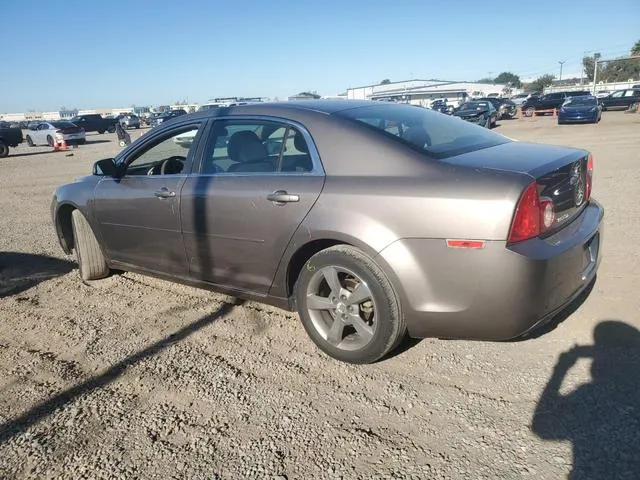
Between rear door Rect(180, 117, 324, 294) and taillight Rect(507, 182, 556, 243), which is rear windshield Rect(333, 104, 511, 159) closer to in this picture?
rear door Rect(180, 117, 324, 294)

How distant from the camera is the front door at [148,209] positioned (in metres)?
3.83

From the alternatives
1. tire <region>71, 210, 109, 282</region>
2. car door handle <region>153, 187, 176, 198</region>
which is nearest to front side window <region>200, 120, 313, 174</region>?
car door handle <region>153, 187, 176, 198</region>

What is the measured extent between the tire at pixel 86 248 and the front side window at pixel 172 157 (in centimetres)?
76

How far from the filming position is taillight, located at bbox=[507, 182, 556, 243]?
2455mm

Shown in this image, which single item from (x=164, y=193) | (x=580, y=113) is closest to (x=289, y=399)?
(x=164, y=193)

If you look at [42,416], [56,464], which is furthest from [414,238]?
[42,416]

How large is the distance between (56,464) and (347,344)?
1.65 m

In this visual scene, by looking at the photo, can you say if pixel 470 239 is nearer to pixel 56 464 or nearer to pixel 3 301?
pixel 56 464

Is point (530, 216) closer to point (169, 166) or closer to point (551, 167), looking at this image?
point (551, 167)

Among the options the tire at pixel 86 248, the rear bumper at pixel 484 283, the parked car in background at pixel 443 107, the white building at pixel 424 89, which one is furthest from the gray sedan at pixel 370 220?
the white building at pixel 424 89

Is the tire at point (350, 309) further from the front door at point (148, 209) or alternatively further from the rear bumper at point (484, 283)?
the front door at point (148, 209)

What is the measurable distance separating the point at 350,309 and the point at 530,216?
1.15 metres

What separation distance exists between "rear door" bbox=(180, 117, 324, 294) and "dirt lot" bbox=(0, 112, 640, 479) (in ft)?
1.68

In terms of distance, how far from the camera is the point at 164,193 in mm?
3816
